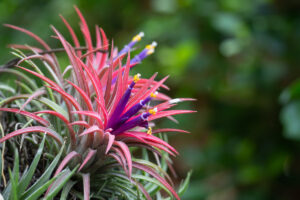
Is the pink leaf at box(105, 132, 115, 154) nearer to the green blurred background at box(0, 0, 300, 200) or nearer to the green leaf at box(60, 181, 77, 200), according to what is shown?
the green leaf at box(60, 181, 77, 200)

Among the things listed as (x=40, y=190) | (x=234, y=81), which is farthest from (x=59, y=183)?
(x=234, y=81)

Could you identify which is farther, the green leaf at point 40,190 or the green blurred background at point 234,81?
the green blurred background at point 234,81

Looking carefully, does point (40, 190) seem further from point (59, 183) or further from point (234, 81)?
point (234, 81)

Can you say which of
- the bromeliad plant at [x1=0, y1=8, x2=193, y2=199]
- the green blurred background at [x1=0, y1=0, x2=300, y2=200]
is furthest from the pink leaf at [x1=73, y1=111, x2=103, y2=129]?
the green blurred background at [x1=0, y1=0, x2=300, y2=200]

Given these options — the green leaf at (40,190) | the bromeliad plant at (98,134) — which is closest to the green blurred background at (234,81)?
the bromeliad plant at (98,134)

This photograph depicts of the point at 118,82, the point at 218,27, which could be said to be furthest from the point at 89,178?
the point at 218,27

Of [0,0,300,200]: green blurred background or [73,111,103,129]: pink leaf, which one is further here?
[0,0,300,200]: green blurred background

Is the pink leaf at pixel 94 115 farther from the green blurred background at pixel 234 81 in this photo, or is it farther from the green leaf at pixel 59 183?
the green blurred background at pixel 234 81

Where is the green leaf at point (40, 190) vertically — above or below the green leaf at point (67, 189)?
above

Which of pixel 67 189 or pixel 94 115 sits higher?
pixel 94 115
